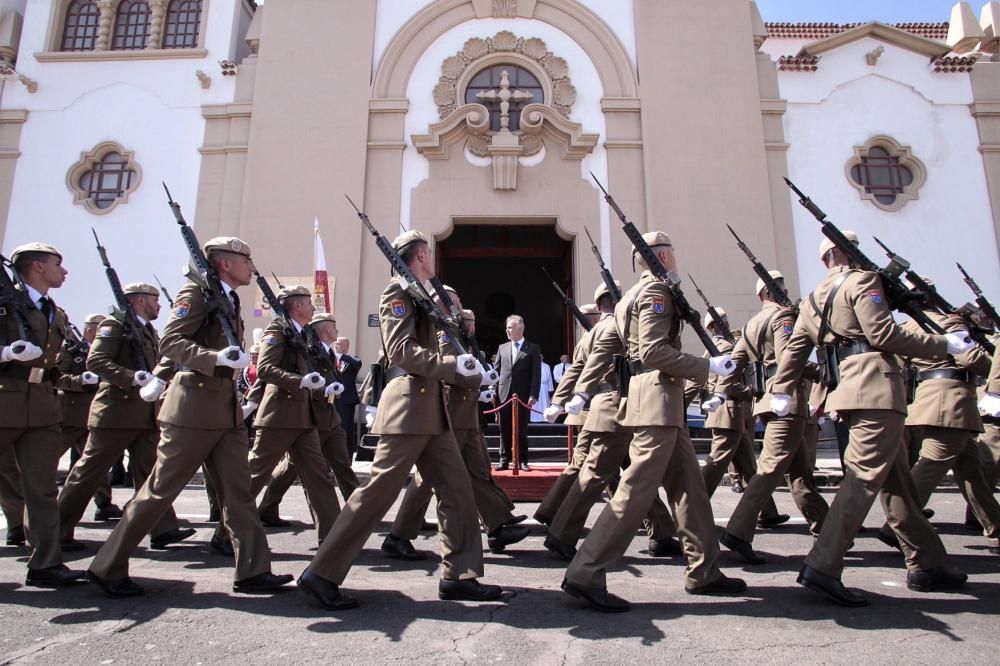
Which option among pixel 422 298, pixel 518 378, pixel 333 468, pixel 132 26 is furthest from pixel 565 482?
pixel 132 26

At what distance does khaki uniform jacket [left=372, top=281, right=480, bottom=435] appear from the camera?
12.0 feet

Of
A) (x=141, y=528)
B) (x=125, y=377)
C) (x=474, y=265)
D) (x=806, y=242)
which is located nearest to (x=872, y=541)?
(x=141, y=528)

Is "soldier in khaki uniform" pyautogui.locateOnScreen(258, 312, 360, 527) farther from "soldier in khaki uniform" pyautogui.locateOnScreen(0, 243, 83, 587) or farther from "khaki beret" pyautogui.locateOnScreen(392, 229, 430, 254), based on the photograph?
"khaki beret" pyautogui.locateOnScreen(392, 229, 430, 254)

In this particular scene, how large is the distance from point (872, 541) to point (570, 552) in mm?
2514

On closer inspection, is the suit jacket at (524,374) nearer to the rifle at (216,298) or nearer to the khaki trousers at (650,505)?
the khaki trousers at (650,505)

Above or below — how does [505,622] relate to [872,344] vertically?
below

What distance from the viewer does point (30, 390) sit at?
163 inches

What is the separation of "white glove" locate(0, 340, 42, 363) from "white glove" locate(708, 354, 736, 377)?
398 cm

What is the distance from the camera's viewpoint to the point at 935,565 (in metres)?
3.91

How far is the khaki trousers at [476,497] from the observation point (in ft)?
16.1

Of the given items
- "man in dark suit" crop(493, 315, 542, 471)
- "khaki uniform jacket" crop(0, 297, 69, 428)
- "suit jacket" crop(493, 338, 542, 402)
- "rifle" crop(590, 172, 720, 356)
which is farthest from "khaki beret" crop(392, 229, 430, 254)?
"suit jacket" crop(493, 338, 542, 402)

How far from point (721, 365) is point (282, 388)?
315 cm

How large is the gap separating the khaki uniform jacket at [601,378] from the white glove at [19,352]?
3499mm

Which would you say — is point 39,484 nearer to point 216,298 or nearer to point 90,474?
point 90,474
